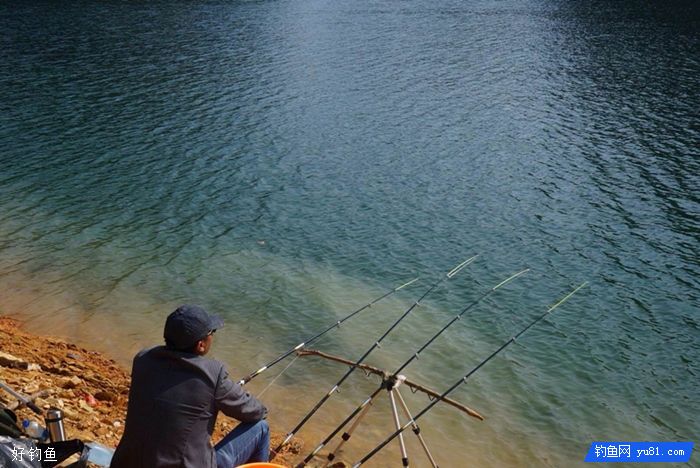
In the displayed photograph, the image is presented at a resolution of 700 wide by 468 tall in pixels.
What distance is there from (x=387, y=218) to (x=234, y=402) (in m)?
16.9

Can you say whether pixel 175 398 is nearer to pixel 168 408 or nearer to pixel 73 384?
pixel 168 408

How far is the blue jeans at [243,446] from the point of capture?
24.3 ft

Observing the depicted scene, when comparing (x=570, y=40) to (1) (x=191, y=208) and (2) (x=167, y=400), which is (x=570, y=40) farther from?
(2) (x=167, y=400)

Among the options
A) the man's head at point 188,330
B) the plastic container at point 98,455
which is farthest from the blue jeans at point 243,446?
the man's head at point 188,330

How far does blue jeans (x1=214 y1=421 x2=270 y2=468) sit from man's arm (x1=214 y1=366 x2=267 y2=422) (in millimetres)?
433

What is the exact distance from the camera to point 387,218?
76.5 ft

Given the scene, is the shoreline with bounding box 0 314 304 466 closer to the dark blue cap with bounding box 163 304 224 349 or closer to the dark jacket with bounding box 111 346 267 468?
the dark jacket with bounding box 111 346 267 468

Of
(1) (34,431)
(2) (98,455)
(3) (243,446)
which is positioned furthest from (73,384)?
(3) (243,446)

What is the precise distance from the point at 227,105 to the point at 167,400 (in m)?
32.9

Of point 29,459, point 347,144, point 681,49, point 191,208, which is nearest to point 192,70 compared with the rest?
point 347,144

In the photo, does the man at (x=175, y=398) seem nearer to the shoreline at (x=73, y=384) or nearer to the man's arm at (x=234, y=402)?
the man's arm at (x=234, y=402)

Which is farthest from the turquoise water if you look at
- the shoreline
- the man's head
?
the man's head

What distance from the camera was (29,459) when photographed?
21.5 feet

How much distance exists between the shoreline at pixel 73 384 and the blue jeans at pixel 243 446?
2.79 m
